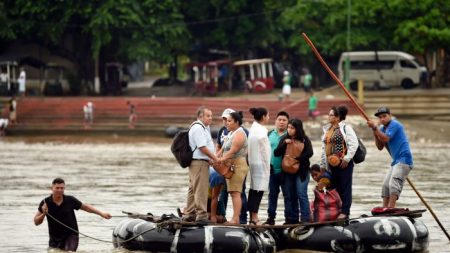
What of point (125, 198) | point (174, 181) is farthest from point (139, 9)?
point (125, 198)

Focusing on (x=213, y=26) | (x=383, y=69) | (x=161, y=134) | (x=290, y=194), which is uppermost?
(x=213, y=26)

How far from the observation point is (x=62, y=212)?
16.2m

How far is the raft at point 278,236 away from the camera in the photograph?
16.2 metres

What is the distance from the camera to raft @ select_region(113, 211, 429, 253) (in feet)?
53.3

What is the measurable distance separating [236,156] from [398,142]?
2.47 m

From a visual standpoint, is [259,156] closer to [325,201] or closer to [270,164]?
[270,164]

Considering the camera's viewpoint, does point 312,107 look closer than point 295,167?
No

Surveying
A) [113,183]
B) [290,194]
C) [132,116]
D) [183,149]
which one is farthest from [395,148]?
[132,116]

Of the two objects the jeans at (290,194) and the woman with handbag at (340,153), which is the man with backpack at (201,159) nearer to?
the jeans at (290,194)

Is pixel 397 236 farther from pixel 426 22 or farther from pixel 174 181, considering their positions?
pixel 426 22

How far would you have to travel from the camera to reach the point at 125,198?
2483 cm

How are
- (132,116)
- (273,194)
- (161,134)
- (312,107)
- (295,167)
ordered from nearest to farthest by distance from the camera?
(295,167)
(273,194)
(161,134)
(312,107)
(132,116)

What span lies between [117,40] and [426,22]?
17.2 metres

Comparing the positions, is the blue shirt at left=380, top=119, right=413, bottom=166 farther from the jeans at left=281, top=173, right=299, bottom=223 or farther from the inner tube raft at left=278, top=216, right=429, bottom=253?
the jeans at left=281, top=173, right=299, bottom=223
